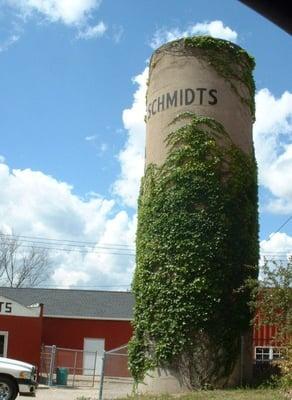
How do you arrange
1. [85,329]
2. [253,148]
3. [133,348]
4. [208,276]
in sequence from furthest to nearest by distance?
[85,329] < [253,148] < [133,348] < [208,276]

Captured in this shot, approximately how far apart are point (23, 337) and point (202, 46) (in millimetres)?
17729

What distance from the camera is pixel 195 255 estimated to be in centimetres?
1767

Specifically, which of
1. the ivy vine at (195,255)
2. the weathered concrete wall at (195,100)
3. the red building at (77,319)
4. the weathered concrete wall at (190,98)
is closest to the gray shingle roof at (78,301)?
the red building at (77,319)

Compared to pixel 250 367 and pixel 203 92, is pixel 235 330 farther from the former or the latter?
pixel 203 92

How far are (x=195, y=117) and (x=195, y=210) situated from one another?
286 cm

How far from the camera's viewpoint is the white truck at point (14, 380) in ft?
51.9

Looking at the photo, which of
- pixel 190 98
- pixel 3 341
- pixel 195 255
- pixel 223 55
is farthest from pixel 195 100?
pixel 3 341

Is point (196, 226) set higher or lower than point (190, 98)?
lower

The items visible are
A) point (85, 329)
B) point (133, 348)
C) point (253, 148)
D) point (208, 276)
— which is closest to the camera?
point (208, 276)

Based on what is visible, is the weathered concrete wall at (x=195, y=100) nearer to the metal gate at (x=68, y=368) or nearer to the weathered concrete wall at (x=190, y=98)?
the weathered concrete wall at (x=190, y=98)

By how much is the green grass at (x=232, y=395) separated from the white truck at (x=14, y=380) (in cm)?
264

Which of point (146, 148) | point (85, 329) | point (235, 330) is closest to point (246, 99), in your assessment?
point (146, 148)

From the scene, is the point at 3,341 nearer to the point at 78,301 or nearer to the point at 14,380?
the point at 78,301

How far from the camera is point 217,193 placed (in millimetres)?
18125
